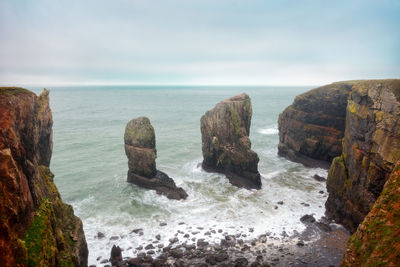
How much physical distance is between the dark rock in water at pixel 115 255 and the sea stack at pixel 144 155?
1249cm

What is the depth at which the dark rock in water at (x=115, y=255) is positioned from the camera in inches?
798

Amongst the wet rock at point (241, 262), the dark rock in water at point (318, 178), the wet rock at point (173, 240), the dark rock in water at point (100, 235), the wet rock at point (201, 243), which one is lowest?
the dark rock in water at point (100, 235)

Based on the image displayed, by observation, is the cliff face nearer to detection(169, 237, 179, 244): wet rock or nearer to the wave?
detection(169, 237, 179, 244): wet rock

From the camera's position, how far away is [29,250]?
10.6 meters

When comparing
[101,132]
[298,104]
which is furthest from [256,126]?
[101,132]

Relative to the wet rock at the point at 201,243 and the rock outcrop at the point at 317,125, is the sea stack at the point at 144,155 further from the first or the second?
the rock outcrop at the point at 317,125

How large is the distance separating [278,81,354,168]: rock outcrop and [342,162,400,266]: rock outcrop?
100ft

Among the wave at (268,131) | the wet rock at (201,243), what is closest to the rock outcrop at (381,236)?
the wet rock at (201,243)

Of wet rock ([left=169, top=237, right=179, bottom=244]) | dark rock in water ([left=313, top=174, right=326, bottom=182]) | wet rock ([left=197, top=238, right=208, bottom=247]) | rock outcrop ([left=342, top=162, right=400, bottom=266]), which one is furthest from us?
dark rock in water ([left=313, top=174, right=326, bottom=182])

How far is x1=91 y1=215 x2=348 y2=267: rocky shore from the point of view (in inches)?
790

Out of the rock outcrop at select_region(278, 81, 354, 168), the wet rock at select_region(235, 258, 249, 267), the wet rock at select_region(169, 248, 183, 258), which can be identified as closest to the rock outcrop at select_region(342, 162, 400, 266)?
the wet rock at select_region(235, 258, 249, 267)

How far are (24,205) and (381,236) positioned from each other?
16046mm

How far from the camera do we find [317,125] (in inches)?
1722

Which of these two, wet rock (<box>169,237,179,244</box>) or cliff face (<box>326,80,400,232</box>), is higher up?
cliff face (<box>326,80,400,232</box>)
